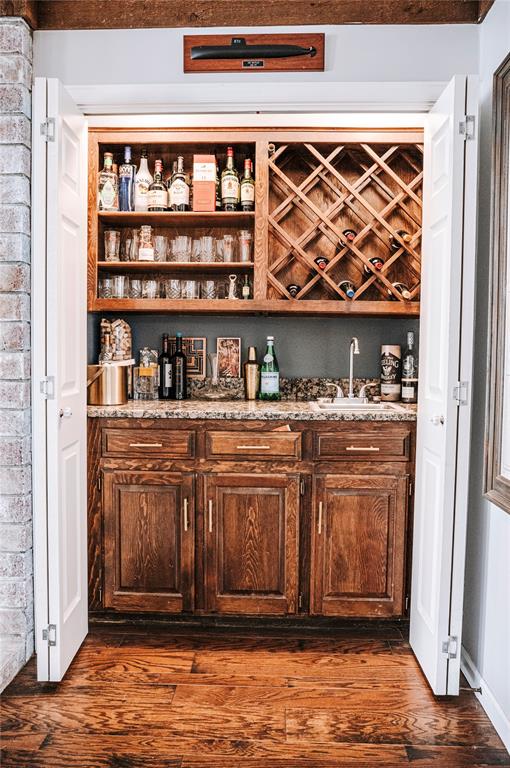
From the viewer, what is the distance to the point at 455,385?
2.04 metres

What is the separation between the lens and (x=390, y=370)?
10.1 feet

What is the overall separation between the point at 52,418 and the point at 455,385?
4.57 ft

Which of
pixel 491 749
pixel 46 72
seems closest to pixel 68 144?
pixel 46 72

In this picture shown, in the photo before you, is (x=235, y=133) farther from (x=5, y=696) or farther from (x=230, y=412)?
(x=5, y=696)

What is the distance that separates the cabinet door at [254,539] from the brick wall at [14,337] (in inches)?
29.9

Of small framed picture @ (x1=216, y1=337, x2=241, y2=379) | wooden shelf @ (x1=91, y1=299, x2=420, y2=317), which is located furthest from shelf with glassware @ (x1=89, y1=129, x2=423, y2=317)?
small framed picture @ (x1=216, y1=337, x2=241, y2=379)

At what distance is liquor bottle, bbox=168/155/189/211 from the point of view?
2920mm

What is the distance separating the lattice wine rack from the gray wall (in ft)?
0.54

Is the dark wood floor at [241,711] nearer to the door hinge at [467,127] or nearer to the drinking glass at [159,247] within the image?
the drinking glass at [159,247]

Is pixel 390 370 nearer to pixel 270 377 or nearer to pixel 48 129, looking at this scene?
pixel 270 377

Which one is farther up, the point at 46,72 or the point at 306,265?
the point at 46,72

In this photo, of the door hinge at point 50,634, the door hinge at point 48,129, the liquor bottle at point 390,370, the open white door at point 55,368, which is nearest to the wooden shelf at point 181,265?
the open white door at point 55,368

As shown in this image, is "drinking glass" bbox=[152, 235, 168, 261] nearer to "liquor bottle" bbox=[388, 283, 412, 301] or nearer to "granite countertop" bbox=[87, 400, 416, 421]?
"granite countertop" bbox=[87, 400, 416, 421]

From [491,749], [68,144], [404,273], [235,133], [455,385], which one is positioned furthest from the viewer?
[404,273]
